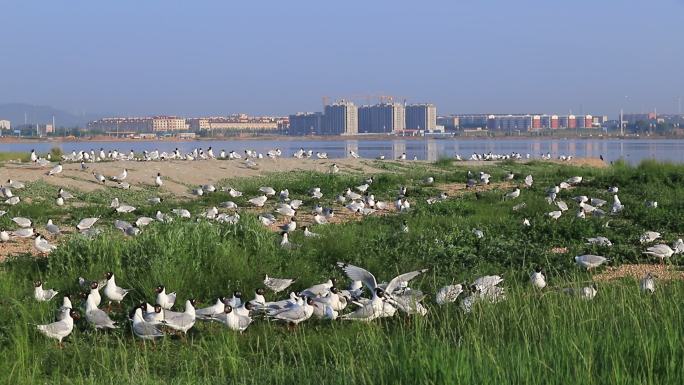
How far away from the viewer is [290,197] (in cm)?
1844

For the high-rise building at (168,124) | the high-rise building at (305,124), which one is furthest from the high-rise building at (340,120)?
the high-rise building at (168,124)

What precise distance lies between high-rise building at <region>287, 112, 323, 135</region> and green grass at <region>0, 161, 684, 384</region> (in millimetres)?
174248

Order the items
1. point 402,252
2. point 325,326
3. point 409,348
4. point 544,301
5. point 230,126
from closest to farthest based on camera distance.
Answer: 1. point 409,348
2. point 544,301
3. point 325,326
4. point 402,252
5. point 230,126

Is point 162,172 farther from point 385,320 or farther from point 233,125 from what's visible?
point 233,125

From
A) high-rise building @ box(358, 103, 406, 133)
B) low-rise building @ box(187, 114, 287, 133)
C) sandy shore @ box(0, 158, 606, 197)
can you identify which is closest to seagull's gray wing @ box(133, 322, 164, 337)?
sandy shore @ box(0, 158, 606, 197)

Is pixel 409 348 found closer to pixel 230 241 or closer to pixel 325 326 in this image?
pixel 325 326

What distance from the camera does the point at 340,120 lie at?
192 metres

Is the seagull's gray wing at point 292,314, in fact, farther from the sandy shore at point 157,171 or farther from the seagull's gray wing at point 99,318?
the sandy shore at point 157,171

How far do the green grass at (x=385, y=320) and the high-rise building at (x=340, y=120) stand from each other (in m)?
174

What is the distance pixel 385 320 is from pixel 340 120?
609ft

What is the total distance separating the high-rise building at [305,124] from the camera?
189250 millimetres

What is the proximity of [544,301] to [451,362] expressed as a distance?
2412mm

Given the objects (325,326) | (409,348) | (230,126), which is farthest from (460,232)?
(230,126)

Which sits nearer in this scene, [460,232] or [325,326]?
[325,326]
